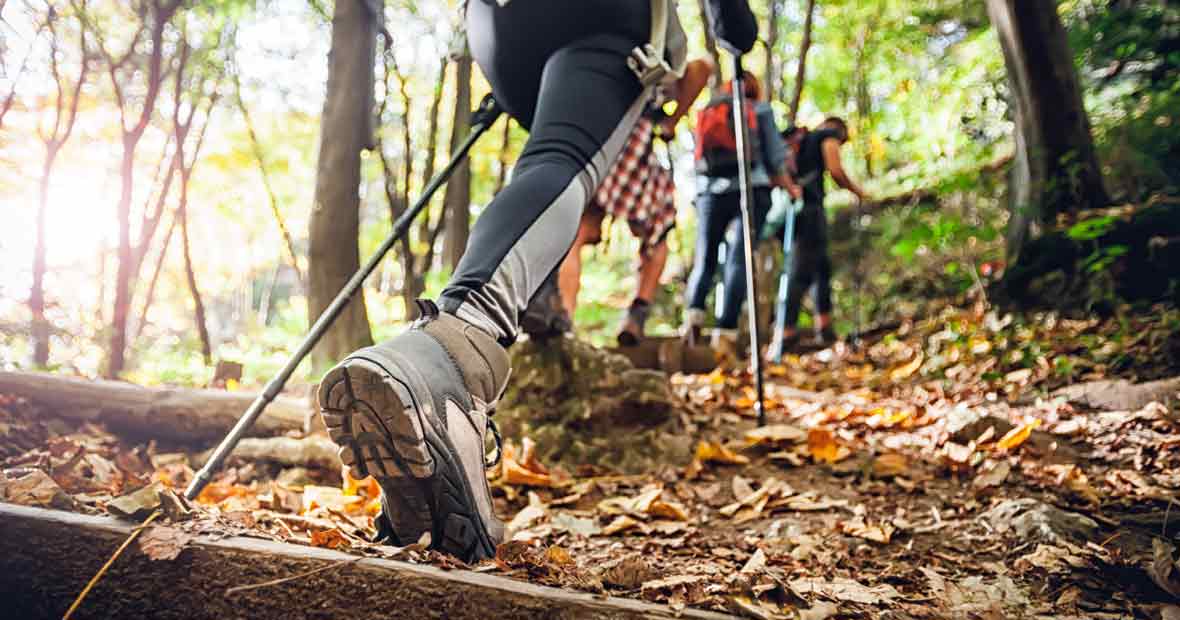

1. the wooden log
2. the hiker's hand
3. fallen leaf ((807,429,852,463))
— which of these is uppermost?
the hiker's hand

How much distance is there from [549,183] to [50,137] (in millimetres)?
2851

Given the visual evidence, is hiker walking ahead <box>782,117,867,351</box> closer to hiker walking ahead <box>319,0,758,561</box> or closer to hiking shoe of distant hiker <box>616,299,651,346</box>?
hiking shoe of distant hiker <box>616,299,651,346</box>

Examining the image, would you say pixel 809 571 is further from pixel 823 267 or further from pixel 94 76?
pixel 823 267

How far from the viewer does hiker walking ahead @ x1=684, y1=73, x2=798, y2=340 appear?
5109mm

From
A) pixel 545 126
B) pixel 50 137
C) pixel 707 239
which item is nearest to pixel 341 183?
pixel 50 137

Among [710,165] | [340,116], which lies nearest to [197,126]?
[340,116]

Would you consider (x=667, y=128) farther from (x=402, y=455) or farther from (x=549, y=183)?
(x=402, y=455)

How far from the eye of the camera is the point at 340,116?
517cm

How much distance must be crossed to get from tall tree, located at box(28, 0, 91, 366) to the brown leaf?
185cm

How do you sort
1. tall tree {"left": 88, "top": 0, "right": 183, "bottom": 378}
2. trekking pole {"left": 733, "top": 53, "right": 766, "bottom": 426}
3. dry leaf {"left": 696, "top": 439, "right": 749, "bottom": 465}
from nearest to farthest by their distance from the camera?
dry leaf {"left": 696, "top": 439, "right": 749, "bottom": 465} < trekking pole {"left": 733, "top": 53, "right": 766, "bottom": 426} < tall tree {"left": 88, "top": 0, "right": 183, "bottom": 378}

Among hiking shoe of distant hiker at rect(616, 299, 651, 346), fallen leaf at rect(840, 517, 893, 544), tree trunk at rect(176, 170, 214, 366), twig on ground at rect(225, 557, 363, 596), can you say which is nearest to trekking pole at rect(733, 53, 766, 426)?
fallen leaf at rect(840, 517, 893, 544)

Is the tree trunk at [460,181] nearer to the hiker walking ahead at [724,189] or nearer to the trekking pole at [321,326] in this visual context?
the hiker walking ahead at [724,189]

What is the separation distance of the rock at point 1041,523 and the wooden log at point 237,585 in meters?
1.00

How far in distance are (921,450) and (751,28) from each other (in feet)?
5.57
